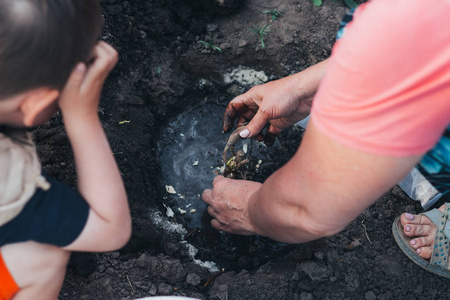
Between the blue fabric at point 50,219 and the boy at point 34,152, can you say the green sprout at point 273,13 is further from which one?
the blue fabric at point 50,219

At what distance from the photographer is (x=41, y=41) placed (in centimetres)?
95

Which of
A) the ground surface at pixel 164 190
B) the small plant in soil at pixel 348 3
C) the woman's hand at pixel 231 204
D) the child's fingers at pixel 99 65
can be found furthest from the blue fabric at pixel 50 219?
the small plant in soil at pixel 348 3

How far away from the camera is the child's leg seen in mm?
1259

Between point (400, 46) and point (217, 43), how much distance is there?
5.70 feet

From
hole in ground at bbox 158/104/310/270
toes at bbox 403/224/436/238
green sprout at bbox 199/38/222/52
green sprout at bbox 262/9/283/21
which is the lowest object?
hole in ground at bbox 158/104/310/270

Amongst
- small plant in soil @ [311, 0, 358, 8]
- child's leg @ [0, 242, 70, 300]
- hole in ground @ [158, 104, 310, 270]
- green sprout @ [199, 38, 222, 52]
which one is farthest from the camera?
small plant in soil @ [311, 0, 358, 8]

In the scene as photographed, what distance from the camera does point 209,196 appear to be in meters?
2.02

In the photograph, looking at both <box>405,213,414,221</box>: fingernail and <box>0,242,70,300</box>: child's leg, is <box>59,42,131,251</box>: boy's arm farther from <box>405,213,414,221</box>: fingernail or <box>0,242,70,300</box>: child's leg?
<box>405,213,414,221</box>: fingernail

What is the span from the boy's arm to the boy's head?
0.25 feet

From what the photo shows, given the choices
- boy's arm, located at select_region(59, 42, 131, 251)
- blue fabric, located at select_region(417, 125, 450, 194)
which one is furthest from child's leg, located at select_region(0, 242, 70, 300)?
blue fabric, located at select_region(417, 125, 450, 194)

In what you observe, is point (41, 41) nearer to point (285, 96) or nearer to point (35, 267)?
point (35, 267)

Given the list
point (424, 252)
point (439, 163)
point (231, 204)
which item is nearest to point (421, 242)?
point (424, 252)

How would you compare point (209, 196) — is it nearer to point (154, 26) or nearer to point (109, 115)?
point (109, 115)

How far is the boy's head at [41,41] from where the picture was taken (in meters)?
0.92
